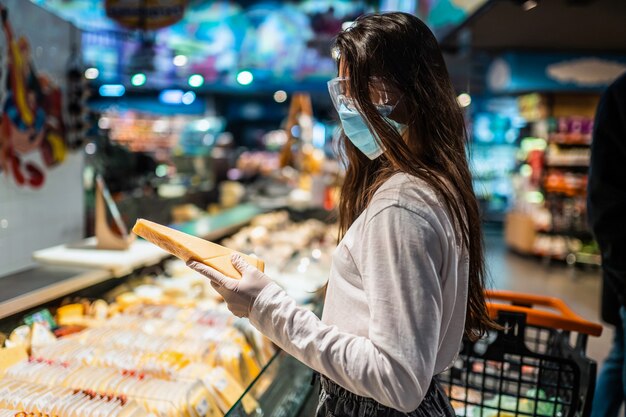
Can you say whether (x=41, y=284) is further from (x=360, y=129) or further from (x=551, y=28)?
(x=551, y=28)

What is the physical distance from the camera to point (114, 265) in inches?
96.5

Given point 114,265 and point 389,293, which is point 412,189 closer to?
point 389,293

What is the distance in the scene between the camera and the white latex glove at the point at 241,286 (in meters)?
1.19

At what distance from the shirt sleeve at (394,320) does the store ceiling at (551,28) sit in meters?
4.85

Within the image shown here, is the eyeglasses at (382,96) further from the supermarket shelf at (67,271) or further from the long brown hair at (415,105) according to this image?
the supermarket shelf at (67,271)

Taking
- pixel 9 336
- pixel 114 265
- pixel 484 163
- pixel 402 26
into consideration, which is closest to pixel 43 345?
pixel 9 336

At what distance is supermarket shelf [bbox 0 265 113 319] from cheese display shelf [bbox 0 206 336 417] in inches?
2.1

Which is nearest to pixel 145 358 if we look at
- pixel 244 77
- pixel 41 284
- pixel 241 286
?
pixel 41 284

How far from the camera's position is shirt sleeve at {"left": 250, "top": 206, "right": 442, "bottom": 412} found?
1.04 meters

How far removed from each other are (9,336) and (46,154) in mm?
2337

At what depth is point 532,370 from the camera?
229 cm

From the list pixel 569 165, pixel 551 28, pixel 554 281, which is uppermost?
pixel 551 28

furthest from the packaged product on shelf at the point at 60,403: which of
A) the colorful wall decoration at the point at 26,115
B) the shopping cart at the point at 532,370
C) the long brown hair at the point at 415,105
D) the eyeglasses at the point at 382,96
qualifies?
the colorful wall decoration at the point at 26,115

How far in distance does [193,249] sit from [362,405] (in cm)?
54
